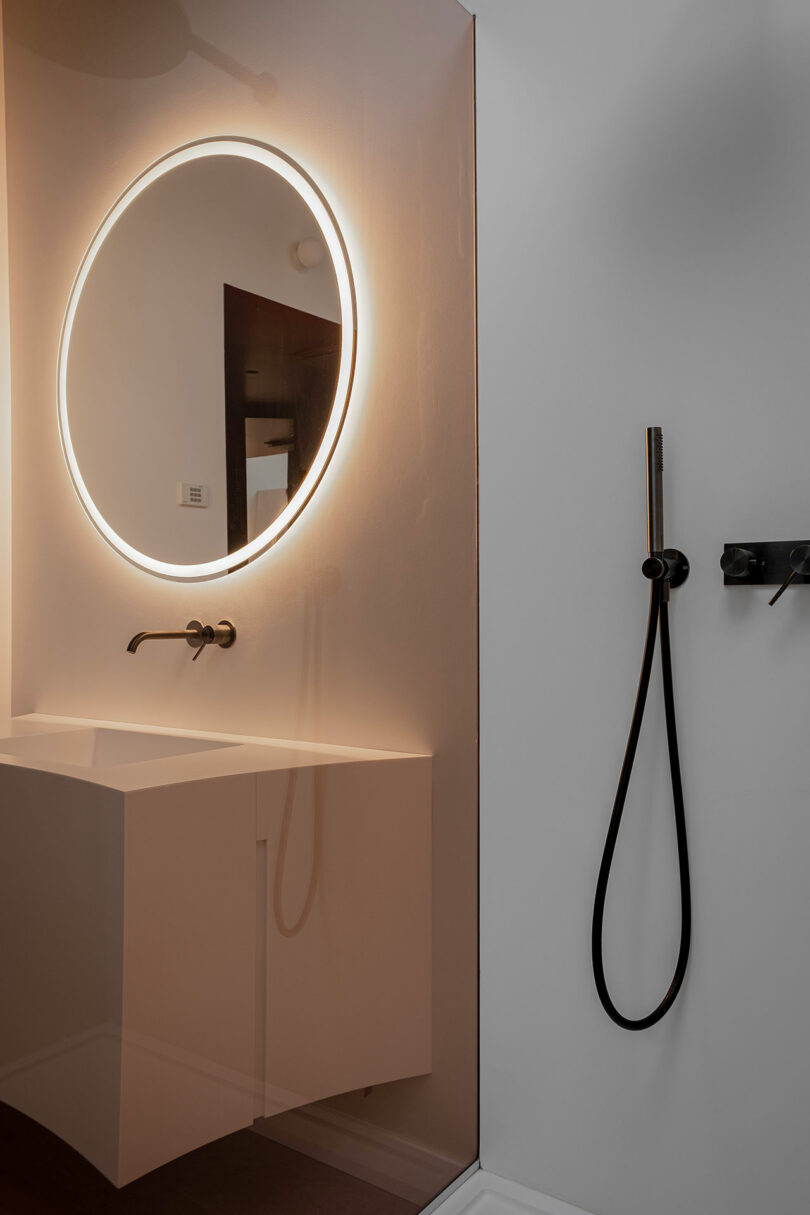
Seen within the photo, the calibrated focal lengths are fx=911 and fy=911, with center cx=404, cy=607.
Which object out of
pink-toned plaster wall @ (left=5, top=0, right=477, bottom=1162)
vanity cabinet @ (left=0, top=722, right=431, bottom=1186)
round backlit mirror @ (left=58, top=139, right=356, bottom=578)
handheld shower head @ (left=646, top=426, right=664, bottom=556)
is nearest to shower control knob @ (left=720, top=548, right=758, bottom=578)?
handheld shower head @ (left=646, top=426, right=664, bottom=556)

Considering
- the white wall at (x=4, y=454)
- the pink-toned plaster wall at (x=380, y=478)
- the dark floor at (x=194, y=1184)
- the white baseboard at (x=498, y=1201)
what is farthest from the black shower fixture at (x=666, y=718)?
the white wall at (x=4, y=454)

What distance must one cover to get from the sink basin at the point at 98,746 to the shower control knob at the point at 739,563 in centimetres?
86

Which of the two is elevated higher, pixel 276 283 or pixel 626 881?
pixel 276 283

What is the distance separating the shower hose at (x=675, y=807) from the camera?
1.44 m

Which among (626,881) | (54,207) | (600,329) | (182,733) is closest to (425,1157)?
(626,881)

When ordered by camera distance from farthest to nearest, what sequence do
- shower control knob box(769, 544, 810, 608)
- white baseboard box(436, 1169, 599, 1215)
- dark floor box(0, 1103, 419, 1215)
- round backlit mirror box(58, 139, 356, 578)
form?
1. white baseboard box(436, 1169, 599, 1215)
2. round backlit mirror box(58, 139, 356, 578)
3. shower control knob box(769, 544, 810, 608)
4. dark floor box(0, 1103, 419, 1215)

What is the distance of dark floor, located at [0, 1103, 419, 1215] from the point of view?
3.31ft

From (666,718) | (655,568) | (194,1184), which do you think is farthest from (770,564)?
(194,1184)

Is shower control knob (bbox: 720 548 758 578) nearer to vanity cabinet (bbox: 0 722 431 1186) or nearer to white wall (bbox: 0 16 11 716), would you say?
vanity cabinet (bbox: 0 722 431 1186)

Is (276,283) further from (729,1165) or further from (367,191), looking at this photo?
(729,1165)

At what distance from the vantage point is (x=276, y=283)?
1622mm

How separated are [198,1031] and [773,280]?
139 centimetres

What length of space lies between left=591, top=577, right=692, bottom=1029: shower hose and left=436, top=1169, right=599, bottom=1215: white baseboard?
0.41 m

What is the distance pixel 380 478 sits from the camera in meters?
1.70
